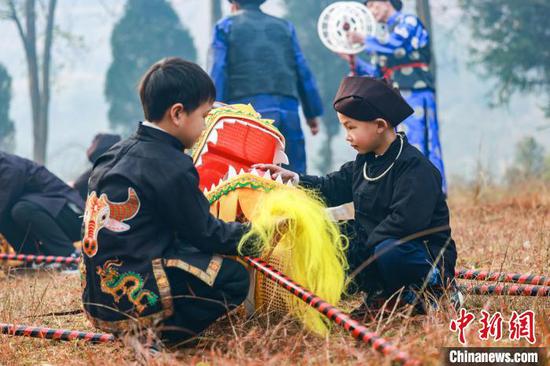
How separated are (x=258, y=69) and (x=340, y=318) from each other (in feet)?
12.7

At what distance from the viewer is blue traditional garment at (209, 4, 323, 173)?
6250 millimetres

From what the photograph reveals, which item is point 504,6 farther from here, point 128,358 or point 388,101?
point 128,358

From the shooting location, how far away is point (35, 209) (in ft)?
19.7

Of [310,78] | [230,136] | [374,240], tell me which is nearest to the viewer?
[374,240]

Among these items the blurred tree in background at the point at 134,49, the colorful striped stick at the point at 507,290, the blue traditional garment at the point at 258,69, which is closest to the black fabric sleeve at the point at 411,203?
the colorful striped stick at the point at 507,290

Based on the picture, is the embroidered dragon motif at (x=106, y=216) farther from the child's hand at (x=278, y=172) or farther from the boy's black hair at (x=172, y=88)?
the child's hand at (x=278, y=172)

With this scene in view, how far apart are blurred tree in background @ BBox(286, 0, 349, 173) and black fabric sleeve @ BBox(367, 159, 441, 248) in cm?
2095

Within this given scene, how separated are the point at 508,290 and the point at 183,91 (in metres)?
1.73

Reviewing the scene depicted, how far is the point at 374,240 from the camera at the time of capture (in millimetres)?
3412

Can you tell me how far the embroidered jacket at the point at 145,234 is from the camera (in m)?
2.94

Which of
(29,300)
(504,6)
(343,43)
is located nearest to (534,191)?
(343,43)

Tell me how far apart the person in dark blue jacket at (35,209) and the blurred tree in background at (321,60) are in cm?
1840
